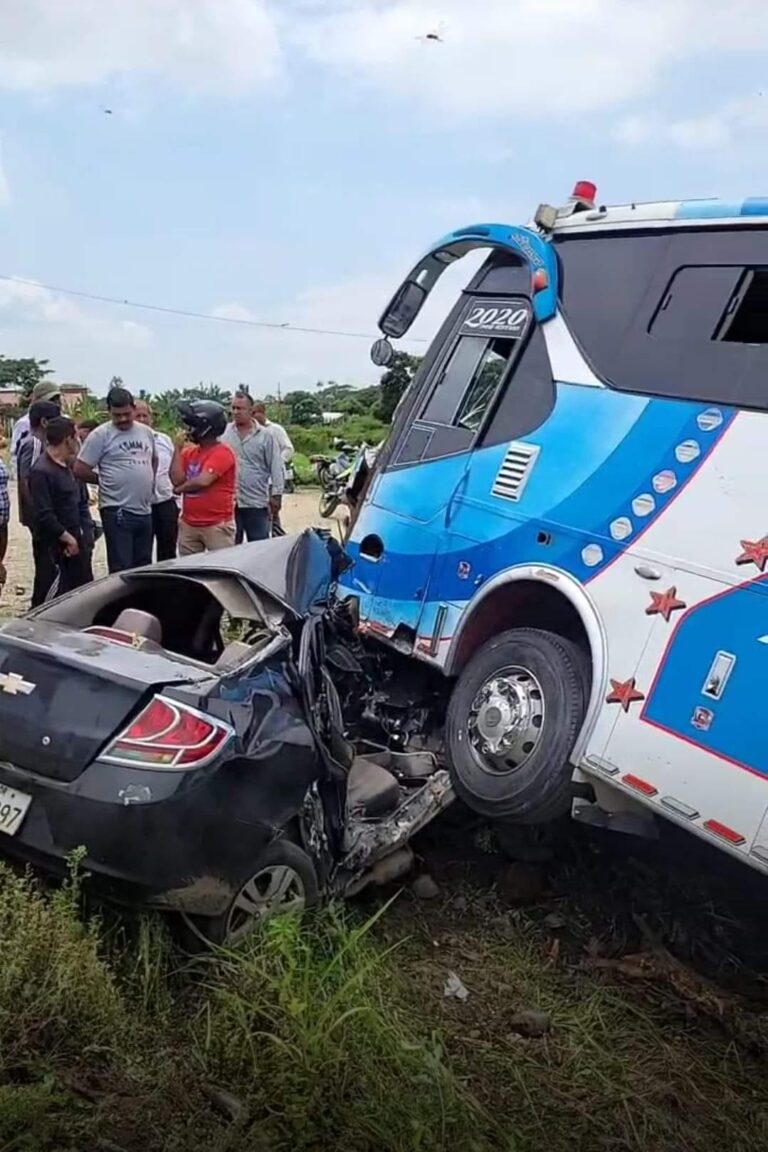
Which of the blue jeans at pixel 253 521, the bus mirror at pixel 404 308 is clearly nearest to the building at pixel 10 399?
the blue jeans at pixel 253 521

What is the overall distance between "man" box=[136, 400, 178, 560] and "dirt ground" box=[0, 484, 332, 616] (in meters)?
1.44

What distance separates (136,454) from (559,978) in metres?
4.95

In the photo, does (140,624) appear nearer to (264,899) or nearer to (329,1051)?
(264,899)

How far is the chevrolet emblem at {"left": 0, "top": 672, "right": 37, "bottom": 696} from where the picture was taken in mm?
3662

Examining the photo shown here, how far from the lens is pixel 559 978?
404cm

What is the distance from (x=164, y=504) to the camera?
870 centimetres

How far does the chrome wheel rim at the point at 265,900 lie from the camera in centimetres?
359

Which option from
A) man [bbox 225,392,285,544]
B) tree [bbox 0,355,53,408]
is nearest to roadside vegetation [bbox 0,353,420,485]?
tree [bbox 0,355,53,408]

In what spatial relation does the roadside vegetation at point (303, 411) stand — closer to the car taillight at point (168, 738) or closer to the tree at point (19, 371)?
the tree at point (19, 371)

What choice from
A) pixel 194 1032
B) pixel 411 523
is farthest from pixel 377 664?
pixel 194 1032

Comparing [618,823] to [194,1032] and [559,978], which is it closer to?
[559,978]

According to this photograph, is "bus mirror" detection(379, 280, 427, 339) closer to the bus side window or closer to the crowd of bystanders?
the bus side window

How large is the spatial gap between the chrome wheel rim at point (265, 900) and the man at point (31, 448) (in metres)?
4.07

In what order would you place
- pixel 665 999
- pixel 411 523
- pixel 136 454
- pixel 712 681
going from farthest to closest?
pixel 136 454, pixel 411 523, pixel 665 999, pixel 712 681
